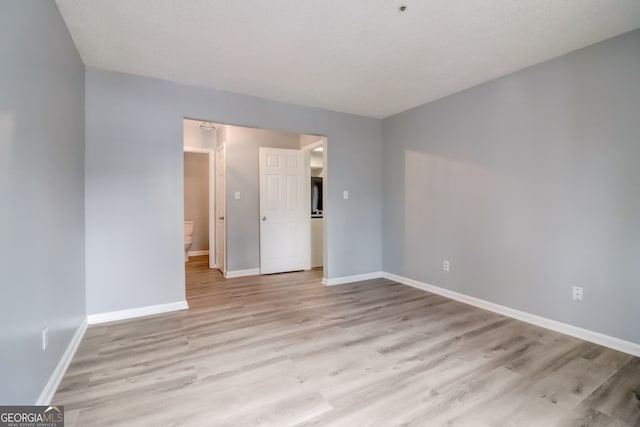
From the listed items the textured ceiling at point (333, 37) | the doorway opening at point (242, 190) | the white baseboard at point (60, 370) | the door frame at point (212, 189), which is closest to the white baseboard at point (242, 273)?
the doorway opening at point (242, 190)

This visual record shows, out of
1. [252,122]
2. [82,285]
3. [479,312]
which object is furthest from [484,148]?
[82,285]

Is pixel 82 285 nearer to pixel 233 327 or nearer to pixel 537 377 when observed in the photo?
pixel 233 327

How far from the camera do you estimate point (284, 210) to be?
480 centimetres

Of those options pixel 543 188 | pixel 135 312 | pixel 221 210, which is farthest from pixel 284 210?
pixel 543 188

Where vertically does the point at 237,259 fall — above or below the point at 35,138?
below

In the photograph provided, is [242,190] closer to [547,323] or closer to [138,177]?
[138,177]

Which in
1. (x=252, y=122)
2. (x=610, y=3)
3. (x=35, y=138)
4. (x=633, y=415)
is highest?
(x=610, y=3)

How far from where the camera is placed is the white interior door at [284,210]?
4.68 metres

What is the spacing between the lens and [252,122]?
3.39m

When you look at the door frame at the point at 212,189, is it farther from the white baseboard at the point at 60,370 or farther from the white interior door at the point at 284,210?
the white baseboard at the point at 60,370

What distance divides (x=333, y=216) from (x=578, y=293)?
2662 millimetres

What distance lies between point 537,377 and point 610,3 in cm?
245

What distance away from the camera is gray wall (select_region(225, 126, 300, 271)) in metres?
4.52

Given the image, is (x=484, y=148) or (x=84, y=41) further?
(x=484, y=148)
